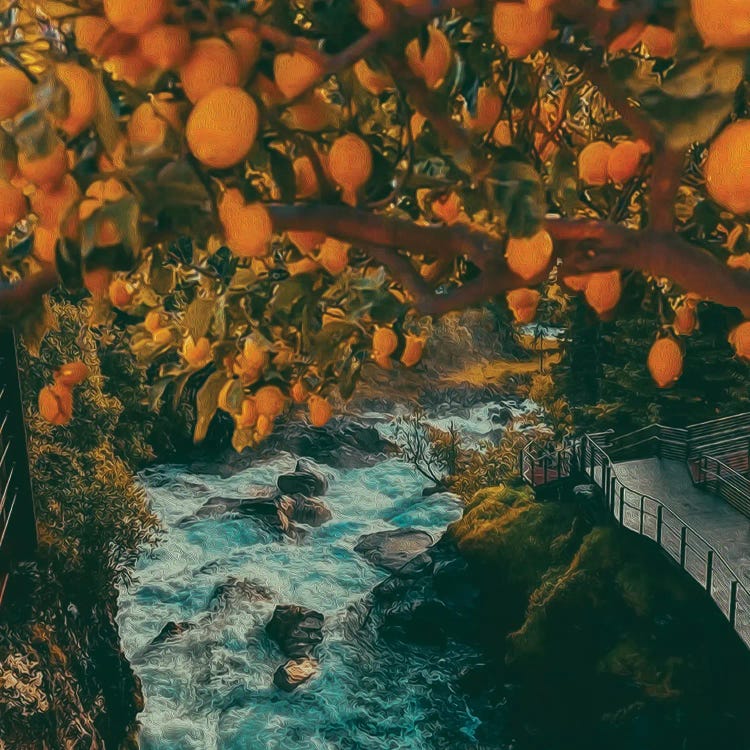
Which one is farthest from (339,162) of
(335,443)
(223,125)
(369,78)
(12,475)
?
(335,443)

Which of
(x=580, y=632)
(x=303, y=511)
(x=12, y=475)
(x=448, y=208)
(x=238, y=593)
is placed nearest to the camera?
(x=448, y=208)

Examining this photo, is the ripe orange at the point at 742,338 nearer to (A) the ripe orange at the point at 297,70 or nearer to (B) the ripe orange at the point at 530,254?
(B) the ripe orange at the point at 530,254

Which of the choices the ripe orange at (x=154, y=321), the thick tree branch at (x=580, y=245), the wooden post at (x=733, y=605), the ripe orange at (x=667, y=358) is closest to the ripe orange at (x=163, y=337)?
the ripe orange at (x=154, y=321)

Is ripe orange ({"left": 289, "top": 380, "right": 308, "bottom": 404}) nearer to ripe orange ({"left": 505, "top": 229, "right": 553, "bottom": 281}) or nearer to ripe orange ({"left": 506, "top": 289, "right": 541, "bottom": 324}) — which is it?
ripe orange ({"left": 506, "top": 289, "right": 541, "bottom": 324})

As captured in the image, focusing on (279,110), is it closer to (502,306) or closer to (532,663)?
(502,306)

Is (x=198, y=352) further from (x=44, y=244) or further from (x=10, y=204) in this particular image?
(x=10, y=204)

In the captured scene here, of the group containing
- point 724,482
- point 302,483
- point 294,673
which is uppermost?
point 302,483
